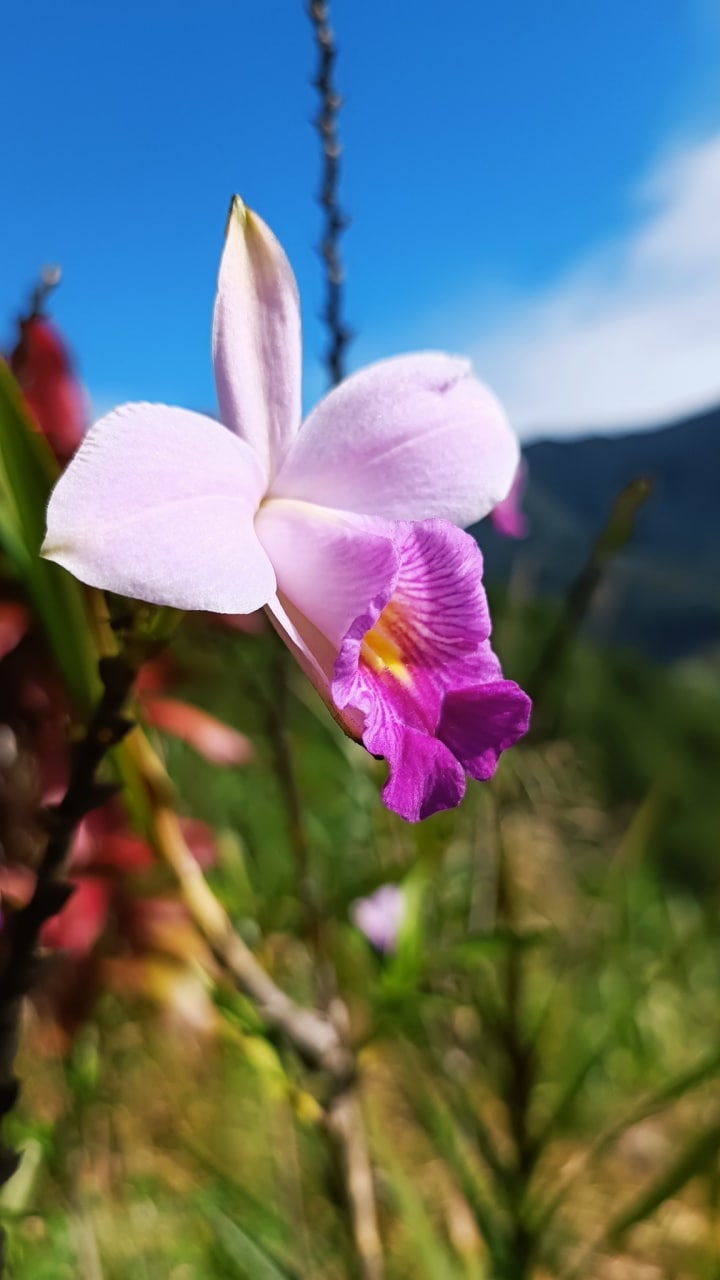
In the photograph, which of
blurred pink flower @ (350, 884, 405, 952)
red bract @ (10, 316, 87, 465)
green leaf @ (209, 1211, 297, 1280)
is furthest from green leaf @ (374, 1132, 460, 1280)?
red bract @ (10, 316, 87, 465)

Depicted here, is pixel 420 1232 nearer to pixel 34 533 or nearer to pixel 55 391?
pixel 34 533

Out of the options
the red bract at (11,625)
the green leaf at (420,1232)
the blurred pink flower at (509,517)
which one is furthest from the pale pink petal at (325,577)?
the green leaf at (420,1232)

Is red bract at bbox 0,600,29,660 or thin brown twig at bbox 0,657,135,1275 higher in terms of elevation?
thin brown twig at bbox 0,657,135,1275

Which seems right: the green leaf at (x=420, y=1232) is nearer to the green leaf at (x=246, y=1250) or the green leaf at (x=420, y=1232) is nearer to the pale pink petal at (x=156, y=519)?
the green leaf at (x=246, y=1250)

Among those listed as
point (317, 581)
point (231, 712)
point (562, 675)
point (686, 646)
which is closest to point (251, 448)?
point (317, 581)

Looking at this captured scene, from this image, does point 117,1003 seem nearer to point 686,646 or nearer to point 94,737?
point 94,737

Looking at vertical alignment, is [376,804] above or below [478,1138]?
above

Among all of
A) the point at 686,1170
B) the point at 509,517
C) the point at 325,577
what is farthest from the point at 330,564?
the point at 686,1170

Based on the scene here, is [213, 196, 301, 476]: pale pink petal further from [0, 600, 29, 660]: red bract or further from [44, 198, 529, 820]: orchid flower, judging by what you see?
[0, 600, 29, 660]: red bract
